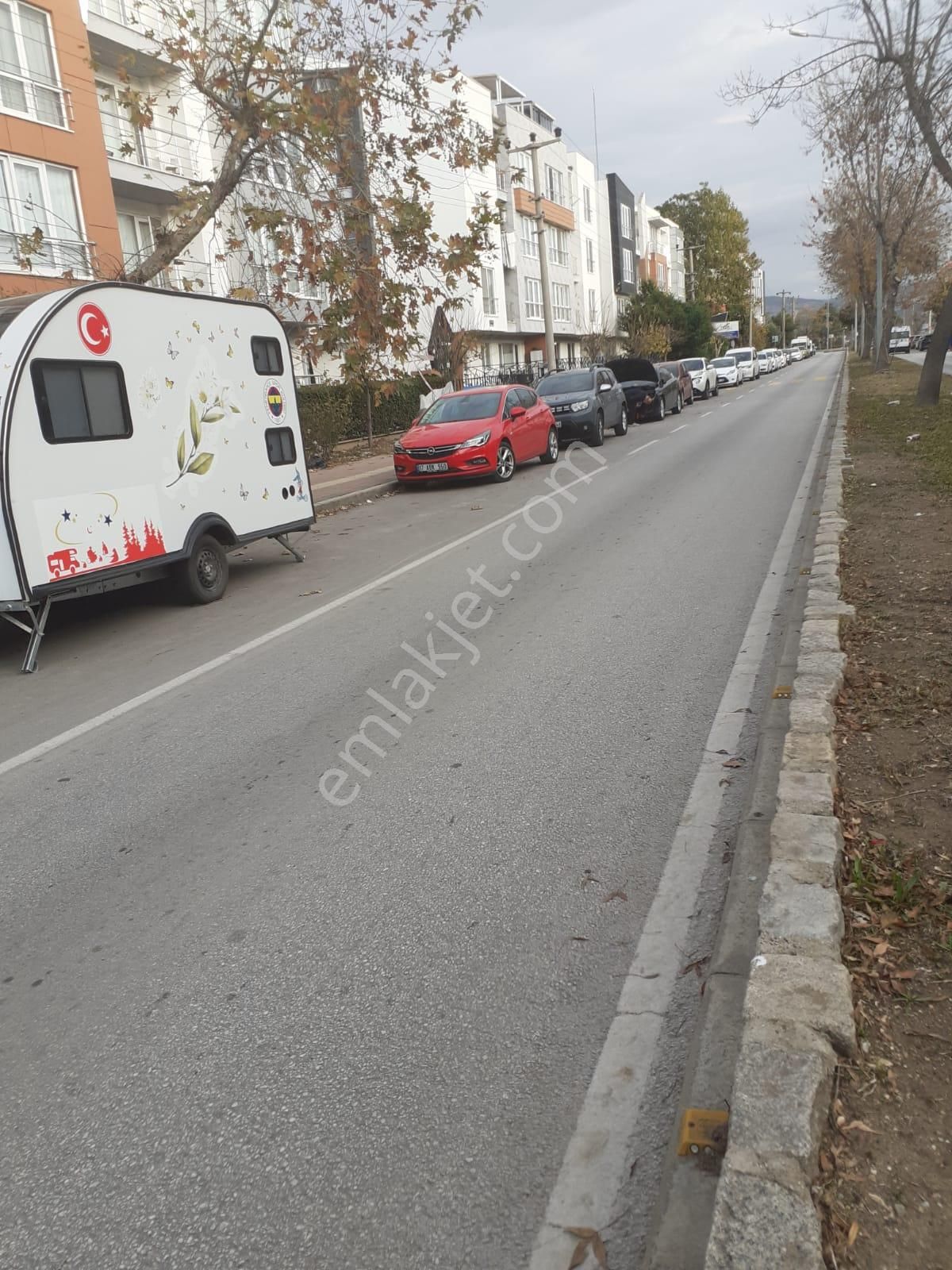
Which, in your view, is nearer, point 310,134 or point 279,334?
point 279,334

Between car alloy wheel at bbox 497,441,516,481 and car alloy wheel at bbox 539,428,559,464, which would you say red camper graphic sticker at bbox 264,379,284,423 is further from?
car alloy wheel at bbox 539,428,559,464

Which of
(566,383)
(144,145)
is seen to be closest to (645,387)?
(566,383)

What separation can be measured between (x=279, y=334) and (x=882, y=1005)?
9983 millimetres

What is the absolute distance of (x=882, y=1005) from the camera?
2.76m

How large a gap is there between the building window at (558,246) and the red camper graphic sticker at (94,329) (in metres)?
51.9

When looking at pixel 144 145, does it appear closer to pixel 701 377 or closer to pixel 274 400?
pixel 274 400

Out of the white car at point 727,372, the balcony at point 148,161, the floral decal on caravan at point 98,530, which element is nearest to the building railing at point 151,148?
the balcony at point 148,161

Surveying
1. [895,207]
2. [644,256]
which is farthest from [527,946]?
[644,256]

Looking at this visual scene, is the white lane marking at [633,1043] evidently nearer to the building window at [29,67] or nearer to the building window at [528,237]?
the building window at [29,67]

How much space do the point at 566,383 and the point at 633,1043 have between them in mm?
23007

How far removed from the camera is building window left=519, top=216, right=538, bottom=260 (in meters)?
51.5

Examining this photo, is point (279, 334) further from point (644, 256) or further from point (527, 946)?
point (644, 256)

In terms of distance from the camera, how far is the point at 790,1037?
252cm

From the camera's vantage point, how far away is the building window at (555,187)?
57.1m
